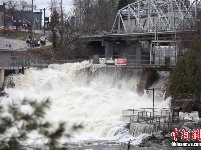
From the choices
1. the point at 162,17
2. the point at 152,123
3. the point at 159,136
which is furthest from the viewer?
the point at 162,17

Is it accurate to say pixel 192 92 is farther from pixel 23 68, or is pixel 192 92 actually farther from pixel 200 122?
pixel 23 68

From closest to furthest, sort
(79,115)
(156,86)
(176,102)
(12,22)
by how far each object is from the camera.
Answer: (176,102), (79,115), (156,86), (12,22)

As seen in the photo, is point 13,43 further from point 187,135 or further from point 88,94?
point 187,135

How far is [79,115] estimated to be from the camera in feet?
124

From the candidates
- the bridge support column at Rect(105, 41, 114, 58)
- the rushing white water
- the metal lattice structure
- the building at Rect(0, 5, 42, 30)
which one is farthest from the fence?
the building at Rect(0, 5, 42, 30)

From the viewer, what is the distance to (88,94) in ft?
142

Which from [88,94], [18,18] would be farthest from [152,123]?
[18,18]

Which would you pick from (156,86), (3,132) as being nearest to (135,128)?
(156,86)

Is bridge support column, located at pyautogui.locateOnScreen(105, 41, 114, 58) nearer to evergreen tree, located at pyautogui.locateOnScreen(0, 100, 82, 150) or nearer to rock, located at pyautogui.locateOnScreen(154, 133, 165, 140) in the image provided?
rock, located at pyautogui.locateOnScreen(154, 133, 165, 140)

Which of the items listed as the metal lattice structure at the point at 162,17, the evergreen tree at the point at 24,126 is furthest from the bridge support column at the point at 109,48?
the evergreen tree at the point at 24,126

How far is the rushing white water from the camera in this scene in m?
33.6

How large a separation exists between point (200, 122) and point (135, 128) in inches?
169

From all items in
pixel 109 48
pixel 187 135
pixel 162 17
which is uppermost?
pixel 162 17

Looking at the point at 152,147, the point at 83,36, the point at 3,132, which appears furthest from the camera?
the point at 83,36
